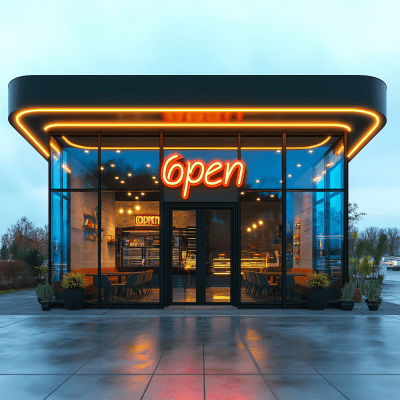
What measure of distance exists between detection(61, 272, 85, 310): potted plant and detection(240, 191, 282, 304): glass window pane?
4.49 metres

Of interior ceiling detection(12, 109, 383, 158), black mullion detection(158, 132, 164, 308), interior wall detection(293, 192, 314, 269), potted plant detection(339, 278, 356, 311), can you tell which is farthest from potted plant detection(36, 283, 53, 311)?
potted plant detection(339, 278, 356, 311)

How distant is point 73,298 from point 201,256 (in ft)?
12.2

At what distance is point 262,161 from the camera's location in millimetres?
11211

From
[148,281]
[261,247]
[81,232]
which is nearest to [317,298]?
[261,247]

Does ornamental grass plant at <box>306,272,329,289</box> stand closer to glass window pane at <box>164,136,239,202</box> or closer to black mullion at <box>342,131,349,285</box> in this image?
black mullion at <box>342,131,349,285</box>

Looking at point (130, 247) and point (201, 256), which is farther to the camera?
point (201, 256)

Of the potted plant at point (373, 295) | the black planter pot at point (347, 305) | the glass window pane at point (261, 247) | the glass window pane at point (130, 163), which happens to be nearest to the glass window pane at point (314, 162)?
the glass window pane at point (261, 247)

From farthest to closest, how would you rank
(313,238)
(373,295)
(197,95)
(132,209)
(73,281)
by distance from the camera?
(132,209), (313,238), (73,281), (373,295), (197,95)

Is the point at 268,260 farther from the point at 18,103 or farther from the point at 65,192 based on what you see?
the point at 18,103

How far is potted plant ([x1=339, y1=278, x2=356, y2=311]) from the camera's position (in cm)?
1036

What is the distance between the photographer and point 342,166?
11109 millimetres

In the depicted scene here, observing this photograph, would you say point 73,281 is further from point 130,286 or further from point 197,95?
point 197,95

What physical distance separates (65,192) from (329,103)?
765cm

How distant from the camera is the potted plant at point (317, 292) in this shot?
10.4 metres
